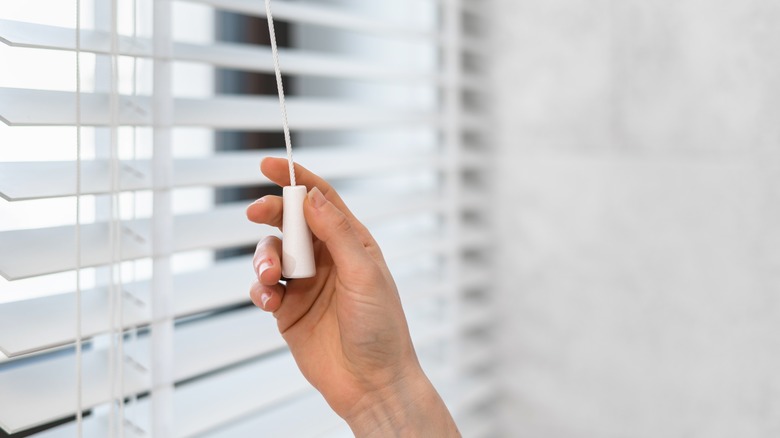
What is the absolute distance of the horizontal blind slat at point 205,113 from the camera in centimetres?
48

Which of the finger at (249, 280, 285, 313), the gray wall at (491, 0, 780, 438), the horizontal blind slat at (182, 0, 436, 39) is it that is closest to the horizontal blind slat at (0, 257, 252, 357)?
the finger at (249, 280, 285, 313)

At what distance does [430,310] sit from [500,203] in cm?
20

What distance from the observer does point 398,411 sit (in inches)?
23.8

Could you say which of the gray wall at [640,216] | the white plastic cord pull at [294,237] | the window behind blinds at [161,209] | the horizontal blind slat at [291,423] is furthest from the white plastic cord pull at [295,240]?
the gray wall at [640,216]

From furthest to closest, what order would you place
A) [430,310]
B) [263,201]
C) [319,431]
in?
[430,310]
[319,431]
[263,201]

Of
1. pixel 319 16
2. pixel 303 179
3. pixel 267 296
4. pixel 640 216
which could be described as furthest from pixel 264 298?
pixel 640 216

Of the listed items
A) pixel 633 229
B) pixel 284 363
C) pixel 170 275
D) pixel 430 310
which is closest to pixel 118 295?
pixel 170 275

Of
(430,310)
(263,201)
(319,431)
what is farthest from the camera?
(430,310)

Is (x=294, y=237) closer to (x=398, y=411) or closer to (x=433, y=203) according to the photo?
(x=398, y=411)

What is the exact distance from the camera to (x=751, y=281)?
2.70 feet

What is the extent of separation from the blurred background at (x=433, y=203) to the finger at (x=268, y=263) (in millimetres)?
124

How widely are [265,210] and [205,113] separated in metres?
0.16

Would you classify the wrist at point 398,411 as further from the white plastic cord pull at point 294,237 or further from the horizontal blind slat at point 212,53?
the horizontal blind slat at point 212,53

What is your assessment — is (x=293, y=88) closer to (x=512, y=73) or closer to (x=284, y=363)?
(x=512, y=73)
